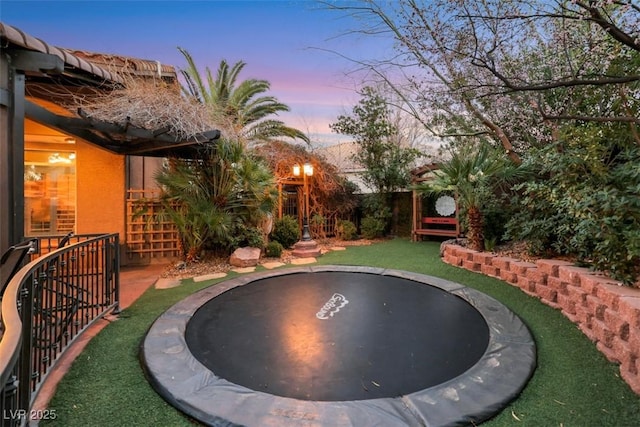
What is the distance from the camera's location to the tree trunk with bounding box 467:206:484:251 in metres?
4.75

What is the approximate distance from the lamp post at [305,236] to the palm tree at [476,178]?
2.70 metres

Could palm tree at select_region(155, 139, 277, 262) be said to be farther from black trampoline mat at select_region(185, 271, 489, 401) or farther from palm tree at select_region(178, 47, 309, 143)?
palm tree at select_region(178, 47, 309, 143)

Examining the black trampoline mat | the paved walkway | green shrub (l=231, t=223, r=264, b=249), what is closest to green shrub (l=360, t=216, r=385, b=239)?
green shrub (l=231, t=223, r=264, b=249)

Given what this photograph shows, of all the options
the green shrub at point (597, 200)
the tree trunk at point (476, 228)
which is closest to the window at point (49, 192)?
the tree trunk at point (476, 228)

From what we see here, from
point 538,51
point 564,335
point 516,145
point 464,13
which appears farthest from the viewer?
point 516,145

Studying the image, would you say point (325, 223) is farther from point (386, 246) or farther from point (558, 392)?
point (558, 392)

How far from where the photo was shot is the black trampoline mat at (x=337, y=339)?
76.5 inches

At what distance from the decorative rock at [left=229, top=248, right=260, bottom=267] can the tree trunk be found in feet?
12.3

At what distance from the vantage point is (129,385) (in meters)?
1.89

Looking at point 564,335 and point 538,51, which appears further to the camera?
point 538,51

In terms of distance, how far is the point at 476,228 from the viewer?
15.9 feet

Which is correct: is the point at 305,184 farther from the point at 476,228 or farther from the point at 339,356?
the point at 339,356

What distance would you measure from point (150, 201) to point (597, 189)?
6.39 metres

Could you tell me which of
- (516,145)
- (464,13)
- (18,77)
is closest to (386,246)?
(516,145)
